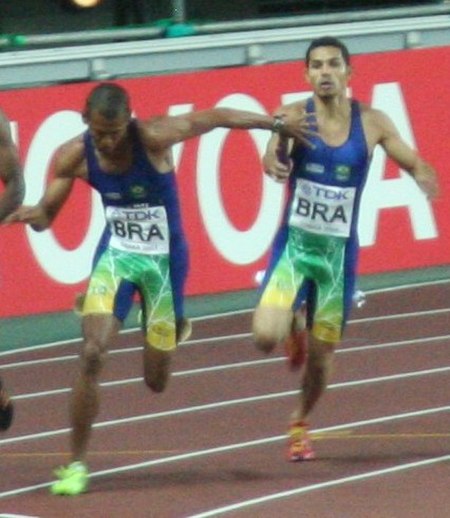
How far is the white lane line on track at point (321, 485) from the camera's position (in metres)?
8.68

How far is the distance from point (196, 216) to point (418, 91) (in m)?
2.35

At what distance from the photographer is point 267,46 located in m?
15.7

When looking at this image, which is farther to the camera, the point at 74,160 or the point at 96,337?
the point at 74,160

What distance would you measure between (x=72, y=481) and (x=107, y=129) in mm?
1632

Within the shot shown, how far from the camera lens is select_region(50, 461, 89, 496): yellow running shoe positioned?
9.16 m

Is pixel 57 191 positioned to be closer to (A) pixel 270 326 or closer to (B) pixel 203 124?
(B) pixel 203 124

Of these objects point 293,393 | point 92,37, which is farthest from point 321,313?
point 92,37

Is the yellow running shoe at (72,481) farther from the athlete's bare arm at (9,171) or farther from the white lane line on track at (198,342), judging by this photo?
the white lane line on track at (198,342)

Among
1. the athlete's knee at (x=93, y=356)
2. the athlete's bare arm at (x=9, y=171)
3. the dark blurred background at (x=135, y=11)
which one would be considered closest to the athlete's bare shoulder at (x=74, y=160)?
the athlete's bare arm at (x=9, y=171)

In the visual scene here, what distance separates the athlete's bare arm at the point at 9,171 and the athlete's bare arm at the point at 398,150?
6.49 feet

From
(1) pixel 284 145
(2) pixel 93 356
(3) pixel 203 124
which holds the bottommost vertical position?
(2) pixel 93 356

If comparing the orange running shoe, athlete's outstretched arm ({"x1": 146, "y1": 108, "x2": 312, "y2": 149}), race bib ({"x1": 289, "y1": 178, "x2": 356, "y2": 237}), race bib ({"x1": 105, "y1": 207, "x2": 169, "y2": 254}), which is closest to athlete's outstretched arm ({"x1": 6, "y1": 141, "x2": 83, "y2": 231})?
race bib ({"x1": 105, "y1": 207, "x2": 169, "y2": 254})

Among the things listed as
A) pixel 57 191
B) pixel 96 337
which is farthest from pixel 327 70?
pixel 96 337

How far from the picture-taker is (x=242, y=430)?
1095 centimetres
